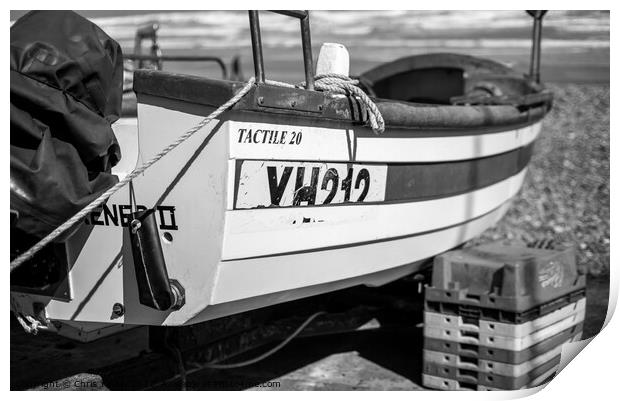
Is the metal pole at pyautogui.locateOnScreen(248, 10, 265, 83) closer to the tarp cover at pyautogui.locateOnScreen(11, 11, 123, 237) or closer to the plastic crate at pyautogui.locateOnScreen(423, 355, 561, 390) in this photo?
the tarp cover at pyautogui.locateOnScreen(11, 11, 123, 237)

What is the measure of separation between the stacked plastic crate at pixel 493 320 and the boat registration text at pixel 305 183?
31.4 inches

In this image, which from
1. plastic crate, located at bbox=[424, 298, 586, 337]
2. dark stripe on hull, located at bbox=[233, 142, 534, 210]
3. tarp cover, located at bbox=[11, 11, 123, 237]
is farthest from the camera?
plastic crate, located at bbox=[424, 298, 586, 337]

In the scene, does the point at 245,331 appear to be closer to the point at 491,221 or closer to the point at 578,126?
the point at 491,221

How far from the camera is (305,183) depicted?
10.8ft

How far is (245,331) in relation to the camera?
4230 mm

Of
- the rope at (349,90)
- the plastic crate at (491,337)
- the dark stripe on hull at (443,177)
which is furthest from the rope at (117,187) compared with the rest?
the plastic crate at (491,337)

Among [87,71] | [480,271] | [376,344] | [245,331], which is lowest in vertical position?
[376,344]

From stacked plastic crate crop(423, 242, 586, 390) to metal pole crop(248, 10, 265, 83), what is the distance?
5.65 feet

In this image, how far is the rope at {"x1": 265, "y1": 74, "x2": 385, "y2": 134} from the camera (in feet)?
11.2

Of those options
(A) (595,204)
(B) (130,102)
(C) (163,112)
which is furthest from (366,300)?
(A) (595,204)

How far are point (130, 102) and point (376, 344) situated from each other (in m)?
2.17

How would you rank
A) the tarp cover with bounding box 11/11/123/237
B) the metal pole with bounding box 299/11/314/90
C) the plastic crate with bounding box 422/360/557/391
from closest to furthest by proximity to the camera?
the tarp cover with bounding box 11/11/123/237 → the metal pole with bounding box 299/11/314/90 → the plastic crate with bounding box 422/360/557/391

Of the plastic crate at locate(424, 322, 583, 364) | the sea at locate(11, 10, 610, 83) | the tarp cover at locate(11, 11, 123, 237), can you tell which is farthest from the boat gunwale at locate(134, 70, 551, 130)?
the sea at locate(11, 10, 610, 83)

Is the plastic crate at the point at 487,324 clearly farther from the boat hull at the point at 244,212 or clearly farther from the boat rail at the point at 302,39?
the boat rail at the point at 302,39
